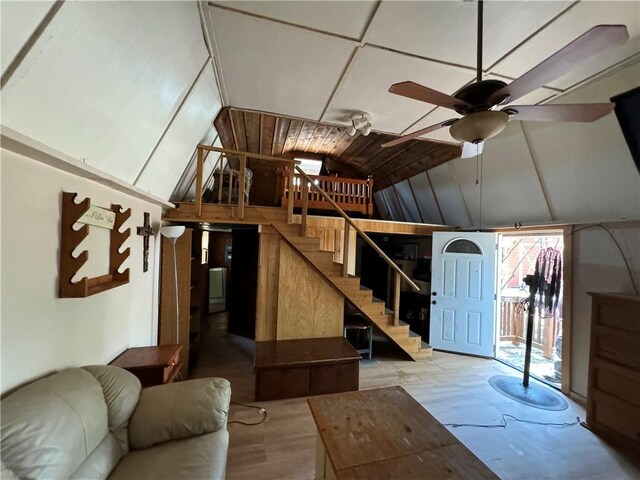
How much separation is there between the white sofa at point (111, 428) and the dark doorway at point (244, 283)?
323 centimetres

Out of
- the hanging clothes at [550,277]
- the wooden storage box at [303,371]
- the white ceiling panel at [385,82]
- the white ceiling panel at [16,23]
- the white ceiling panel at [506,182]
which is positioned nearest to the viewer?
the white ceiling panel at [16,23]

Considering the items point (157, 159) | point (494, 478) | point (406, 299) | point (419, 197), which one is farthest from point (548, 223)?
point (157, 159)

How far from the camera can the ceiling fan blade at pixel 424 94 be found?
1.39 metres

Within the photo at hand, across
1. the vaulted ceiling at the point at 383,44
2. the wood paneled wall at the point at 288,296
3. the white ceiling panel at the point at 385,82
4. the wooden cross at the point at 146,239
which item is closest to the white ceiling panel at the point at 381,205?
the wood paneled wall at the point at 288,296

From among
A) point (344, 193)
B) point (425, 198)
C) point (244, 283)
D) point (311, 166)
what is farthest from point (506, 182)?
point (244, 283)

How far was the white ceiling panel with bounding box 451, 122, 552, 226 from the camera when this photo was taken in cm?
357

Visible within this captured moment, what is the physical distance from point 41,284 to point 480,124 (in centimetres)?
250

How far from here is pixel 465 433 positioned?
2.53 m

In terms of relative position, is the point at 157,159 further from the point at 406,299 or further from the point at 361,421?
the point at 406,299

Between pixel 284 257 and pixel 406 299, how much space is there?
330 cm

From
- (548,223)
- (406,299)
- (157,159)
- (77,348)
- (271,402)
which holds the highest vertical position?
(157,159)

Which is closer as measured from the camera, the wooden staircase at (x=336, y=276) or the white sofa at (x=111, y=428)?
the white sofa at (x=111, y=428)

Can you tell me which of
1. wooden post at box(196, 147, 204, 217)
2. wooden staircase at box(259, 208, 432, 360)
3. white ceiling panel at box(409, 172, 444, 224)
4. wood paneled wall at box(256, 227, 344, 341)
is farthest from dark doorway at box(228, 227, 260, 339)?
white ceiling panel at box(409, 172, 444, 224)

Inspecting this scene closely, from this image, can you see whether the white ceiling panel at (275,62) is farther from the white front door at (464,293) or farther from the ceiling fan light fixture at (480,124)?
the white front door at (464,293)
